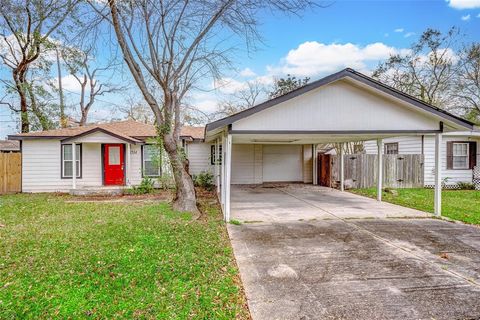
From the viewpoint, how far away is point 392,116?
26.5 feet

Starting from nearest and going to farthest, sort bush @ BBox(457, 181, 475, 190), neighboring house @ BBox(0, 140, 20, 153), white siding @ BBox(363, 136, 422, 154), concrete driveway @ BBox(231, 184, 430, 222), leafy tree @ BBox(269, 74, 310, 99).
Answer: concrete driveway @ BBox(231, 184, 430, 222) < bush @ BBox(457, 181, 475, 190) < white siding @ BBox(363, 136, 422, 154) < neighboring house @ BBox(0, 140, 20, 153) < leafy tree @ BBox(269, 74, 310, 99)

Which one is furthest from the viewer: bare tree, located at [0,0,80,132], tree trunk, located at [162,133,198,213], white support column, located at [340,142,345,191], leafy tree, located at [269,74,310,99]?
leafy tree, located at [269,74,310,99]

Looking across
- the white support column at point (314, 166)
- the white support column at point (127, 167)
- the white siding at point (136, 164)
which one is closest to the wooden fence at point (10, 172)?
the white support column at point (127, 167)

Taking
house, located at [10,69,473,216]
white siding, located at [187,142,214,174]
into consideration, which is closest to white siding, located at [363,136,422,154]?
house, located at [10,69,473,216]

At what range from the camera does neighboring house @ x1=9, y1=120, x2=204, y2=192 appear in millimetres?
13208

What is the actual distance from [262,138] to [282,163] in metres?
7.13

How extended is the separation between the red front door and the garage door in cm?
782

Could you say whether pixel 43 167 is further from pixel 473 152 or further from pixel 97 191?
pixel 473 152

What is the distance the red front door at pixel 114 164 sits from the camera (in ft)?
46.1

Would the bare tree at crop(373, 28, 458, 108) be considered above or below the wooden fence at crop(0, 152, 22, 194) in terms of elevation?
above

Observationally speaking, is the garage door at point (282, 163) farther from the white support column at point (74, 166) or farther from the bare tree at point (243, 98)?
the bare tree at point (243, 98)

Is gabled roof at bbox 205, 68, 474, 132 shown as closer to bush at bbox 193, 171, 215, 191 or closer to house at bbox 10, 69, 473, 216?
house at bbox 10, 69, 473, 216

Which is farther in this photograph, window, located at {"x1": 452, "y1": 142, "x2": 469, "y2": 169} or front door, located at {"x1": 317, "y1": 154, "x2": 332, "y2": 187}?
front door, located at {"x1": 317, "y1": 154, "x2": 332, "y2": 187}

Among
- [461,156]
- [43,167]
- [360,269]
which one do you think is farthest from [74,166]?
[461,156]
